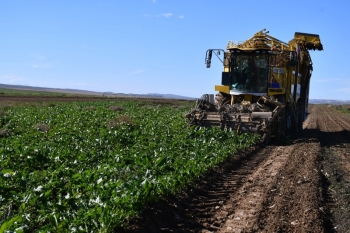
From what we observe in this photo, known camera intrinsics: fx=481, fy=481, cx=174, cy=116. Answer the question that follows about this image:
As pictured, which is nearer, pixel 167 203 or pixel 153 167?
pixel 167 203

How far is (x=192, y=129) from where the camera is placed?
54.9ft

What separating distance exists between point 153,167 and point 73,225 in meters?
3.86

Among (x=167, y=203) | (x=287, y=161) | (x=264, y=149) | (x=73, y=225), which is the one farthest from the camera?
(x=264, y=149)

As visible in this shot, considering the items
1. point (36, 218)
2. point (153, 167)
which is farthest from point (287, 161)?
point (36, 218)

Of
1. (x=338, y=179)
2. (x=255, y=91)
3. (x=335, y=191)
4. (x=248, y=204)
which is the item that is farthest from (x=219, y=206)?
(x=255, y=91)

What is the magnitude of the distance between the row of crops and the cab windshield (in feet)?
9.50

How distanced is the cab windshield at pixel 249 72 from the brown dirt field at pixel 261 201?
19.9 ft

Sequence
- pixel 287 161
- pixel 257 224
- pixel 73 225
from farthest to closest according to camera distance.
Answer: pixel 287 161 < pixel 257 224 < pixel 73 225

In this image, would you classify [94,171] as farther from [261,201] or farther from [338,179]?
[338,179]

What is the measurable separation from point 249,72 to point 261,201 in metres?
11.1

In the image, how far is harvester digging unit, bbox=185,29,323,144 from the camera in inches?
649

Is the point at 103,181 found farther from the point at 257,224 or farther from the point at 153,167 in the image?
the point at 257,224

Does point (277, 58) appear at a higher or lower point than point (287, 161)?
higher

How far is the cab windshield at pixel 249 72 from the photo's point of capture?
18281 mm
